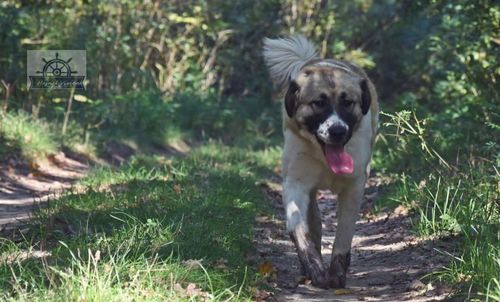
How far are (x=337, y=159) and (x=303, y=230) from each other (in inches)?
19.3

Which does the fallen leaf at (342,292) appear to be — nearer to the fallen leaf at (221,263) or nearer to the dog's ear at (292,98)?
the fallen leaf at (221,263)

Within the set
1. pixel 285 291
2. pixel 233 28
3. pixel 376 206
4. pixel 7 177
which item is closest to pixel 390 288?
pixel 285 291

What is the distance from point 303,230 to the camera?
5.39m

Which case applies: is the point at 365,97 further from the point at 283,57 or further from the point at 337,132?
the point at 283,57

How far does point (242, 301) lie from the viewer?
4270 mm

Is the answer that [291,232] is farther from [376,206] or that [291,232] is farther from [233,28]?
[233,28]

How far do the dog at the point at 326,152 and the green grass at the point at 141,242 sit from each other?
16.6 inches

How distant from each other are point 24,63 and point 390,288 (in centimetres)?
769

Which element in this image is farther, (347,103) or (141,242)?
(347,103)

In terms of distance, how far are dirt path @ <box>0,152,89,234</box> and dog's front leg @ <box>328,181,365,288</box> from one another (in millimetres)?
2410

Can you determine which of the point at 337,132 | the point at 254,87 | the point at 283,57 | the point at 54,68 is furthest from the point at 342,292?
the point at 254,87

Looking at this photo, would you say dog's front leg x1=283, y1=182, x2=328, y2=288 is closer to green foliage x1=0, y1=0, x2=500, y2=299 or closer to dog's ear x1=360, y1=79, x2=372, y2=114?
dog's ear x1=360, y1=79, x2=372, y2=114

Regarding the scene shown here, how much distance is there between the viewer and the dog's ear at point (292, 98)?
218 inches

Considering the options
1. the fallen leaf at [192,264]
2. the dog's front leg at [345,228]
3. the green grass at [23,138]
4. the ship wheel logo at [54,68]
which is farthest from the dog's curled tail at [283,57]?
the ship wheel logo at [54,68]
